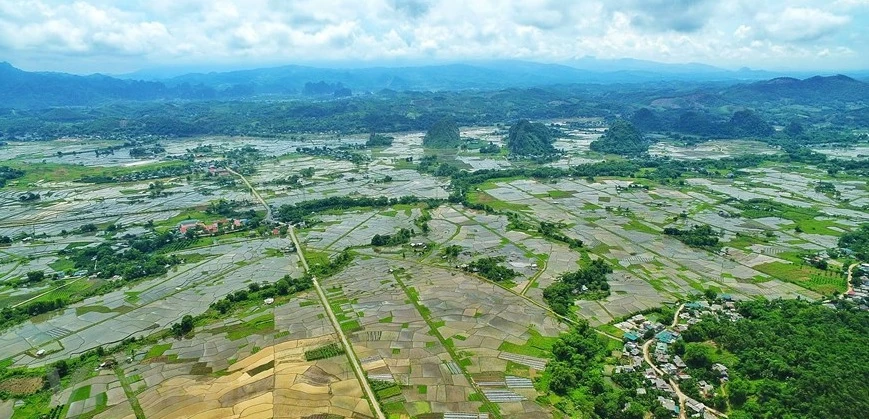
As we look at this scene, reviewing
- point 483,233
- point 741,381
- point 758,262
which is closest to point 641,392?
point 741,381

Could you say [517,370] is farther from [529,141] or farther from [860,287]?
[529,141]

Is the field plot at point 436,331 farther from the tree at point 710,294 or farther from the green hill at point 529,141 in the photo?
the green hill at point 529,141

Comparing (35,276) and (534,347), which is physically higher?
(534,347)

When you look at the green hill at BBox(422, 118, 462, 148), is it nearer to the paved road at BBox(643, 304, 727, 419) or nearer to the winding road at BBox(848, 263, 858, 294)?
the winding road at BBox(848, 263, 858, 294)

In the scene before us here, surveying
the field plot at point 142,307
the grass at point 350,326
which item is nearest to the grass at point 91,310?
the field plot at point 142,307

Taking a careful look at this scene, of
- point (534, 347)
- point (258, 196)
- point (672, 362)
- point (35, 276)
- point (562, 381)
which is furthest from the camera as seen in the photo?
point (258, 196)

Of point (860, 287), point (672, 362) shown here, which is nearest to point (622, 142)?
point (860, 287)

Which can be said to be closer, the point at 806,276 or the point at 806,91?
the point at 806,276

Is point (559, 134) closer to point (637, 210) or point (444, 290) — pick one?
point (637, 210)
